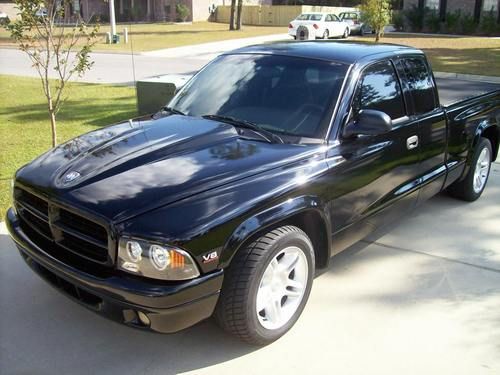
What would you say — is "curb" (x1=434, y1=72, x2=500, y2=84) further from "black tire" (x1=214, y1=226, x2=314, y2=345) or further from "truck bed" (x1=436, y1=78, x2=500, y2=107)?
"black tire" (x1=214, y1=226, x2=314, y2=345)

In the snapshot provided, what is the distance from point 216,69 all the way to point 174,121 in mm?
743

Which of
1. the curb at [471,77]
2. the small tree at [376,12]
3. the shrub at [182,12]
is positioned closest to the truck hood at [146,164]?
the curb at [471,77]

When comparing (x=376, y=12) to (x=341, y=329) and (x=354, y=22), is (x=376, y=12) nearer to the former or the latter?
(x=354, y=22)

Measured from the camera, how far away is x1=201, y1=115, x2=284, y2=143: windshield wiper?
354cm

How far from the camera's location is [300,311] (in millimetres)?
3377

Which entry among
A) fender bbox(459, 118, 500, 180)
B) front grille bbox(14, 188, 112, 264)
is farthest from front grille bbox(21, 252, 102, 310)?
fender bbox(459, 118, 500, 180)

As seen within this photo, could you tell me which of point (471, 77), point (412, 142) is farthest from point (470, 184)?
point (471, 77)

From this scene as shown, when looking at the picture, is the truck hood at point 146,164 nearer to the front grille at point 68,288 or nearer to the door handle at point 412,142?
the front grille at point 68,288

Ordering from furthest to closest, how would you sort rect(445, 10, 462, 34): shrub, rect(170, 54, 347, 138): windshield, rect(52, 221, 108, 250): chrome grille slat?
rect(445, 10, 462, 34): shrub
rect(170, 54, 347, 138): windshield
rect(52, 221, 108, 250): chrome grille slat

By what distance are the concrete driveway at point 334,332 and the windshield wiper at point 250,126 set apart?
1149 mm

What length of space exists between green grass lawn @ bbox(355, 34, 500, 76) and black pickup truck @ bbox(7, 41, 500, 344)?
12.7 m

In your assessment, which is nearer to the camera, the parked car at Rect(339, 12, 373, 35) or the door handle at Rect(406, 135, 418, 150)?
the door handle at Rect(406, 135, 418, 150)

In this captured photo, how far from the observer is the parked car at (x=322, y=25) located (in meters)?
30.2

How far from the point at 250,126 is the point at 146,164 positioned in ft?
2.88
